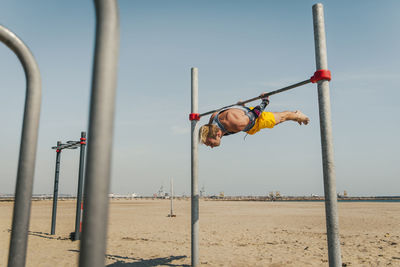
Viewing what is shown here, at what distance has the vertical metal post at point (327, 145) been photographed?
9.93 ft

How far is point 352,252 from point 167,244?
4.38 m

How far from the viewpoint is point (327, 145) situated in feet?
10.3

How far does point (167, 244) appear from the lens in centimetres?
766

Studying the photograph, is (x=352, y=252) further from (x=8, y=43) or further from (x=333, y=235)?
(x=8, y=43)

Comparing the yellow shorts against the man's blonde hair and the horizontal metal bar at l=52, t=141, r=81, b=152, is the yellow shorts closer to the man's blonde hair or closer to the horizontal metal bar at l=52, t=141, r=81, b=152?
the man's blonde hair

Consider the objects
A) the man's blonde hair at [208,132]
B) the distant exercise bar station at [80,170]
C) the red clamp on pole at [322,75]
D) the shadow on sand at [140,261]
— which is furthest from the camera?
the distant exercise bar station at [80,170]

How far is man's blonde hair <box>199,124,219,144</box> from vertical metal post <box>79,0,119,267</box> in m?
3.75

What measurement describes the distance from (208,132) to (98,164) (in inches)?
158

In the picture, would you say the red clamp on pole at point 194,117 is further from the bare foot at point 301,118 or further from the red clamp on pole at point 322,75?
the red clamp on pole at point 322,75

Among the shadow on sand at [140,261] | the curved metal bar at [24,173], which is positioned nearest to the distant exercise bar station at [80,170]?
the shadow on sand at [140,261]

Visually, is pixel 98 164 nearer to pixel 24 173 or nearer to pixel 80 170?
pixel 24 173

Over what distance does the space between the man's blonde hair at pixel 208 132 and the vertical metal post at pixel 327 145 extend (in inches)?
66.5

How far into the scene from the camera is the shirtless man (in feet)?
14.2

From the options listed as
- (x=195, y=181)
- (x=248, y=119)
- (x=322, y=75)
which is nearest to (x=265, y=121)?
(x=248, y=119)
